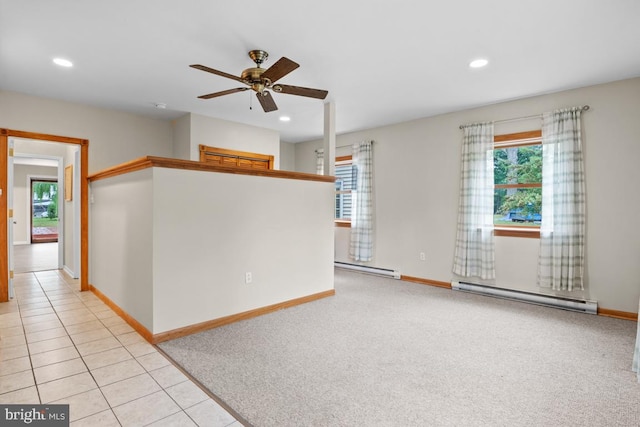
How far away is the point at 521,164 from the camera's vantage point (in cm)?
433

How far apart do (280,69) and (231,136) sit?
10.4 ft

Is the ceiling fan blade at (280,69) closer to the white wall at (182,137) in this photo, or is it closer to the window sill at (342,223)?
the white wall at (182,137)

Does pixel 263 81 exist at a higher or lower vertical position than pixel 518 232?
higher

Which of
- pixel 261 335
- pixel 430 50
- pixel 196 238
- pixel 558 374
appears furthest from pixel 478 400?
pixel 430 50

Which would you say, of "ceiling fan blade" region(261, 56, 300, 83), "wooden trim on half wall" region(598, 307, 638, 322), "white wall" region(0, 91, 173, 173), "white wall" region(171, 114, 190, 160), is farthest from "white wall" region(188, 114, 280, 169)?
"wooden trim on half wall" region(598, 307, 638, 322)

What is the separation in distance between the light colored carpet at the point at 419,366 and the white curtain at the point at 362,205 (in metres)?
2.06

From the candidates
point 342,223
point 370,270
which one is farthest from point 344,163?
point 370,270

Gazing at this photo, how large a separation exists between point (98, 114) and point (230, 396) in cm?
447

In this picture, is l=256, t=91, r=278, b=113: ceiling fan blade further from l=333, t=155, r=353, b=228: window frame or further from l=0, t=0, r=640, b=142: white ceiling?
l=333, t=155, r=353, b=228: window frame

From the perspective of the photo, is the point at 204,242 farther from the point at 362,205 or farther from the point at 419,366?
the point at 362,205

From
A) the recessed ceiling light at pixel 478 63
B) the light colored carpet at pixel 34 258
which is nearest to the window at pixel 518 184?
the recessed ceiling light at pixel 478 63

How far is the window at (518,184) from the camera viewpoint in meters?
4.18

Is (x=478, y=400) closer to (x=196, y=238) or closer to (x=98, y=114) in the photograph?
(x=196, y=238)

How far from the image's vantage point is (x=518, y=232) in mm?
4234
